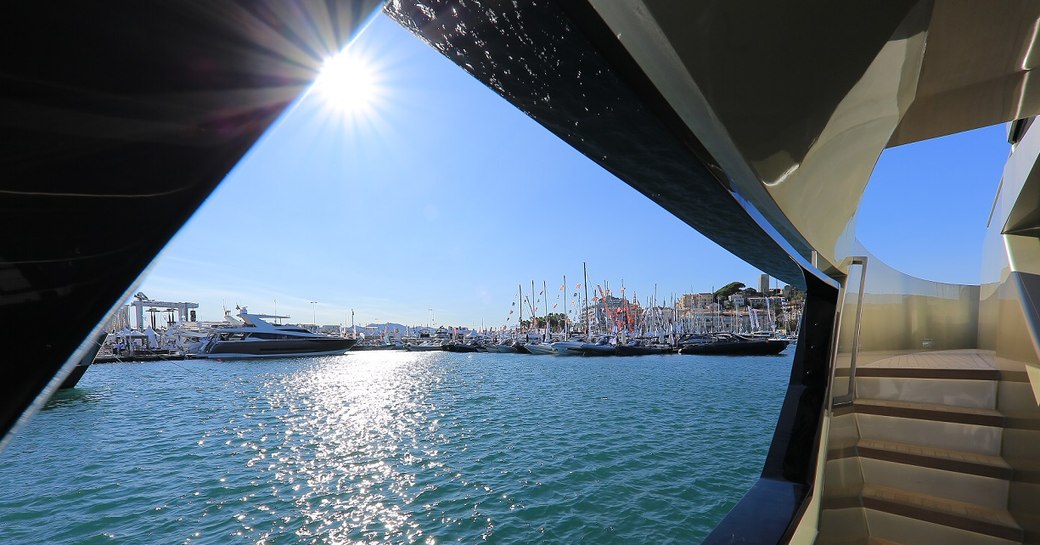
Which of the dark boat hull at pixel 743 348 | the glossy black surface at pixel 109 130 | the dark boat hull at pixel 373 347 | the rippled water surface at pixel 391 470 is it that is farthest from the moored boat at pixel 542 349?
the glossy black surface at pixel 109 130

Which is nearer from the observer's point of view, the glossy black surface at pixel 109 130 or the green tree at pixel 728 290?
the glossy black surface at pixel 109 130

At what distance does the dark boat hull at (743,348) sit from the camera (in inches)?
→ 1469

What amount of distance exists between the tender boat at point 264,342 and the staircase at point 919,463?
43645 millimetres

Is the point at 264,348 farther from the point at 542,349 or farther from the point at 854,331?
the point at 854,331

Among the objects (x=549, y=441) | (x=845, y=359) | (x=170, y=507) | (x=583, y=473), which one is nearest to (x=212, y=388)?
(x=170, y=507)

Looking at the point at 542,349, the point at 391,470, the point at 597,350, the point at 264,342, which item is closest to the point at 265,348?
the point at 264,342

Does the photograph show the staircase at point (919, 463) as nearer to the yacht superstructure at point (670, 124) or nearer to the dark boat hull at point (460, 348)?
the yacht superstructure at point (670, 124)

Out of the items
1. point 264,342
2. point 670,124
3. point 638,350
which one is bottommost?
point 638,350

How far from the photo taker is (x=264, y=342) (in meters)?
37.8

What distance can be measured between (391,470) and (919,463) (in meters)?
6.76

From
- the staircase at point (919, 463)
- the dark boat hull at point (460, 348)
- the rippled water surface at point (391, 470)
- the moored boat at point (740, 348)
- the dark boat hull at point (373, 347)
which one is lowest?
the dark boat hull at point (373, 347)

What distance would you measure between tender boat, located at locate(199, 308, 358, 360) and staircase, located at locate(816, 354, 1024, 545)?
43645mm

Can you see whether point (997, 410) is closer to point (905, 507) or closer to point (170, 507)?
point (905, 507)

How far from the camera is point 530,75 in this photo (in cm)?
100
